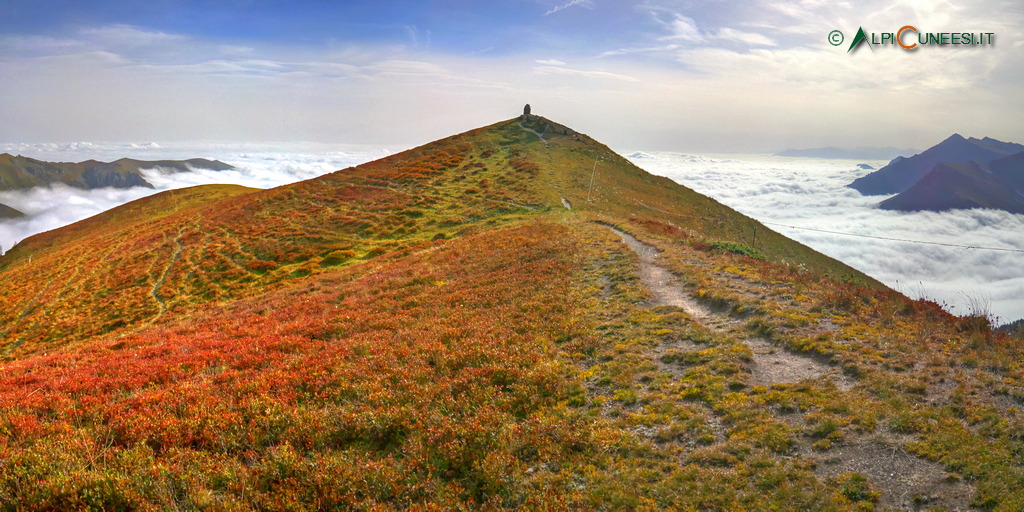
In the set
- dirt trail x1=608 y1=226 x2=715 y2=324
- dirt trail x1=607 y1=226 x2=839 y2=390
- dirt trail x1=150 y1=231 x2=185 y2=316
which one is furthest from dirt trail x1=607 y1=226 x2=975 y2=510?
dirt trail x1=150 y1=231 x2=185 y2=316

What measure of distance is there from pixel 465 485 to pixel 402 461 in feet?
4.28

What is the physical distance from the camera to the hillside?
721 cm

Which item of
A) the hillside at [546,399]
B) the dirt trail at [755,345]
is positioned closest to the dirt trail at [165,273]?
the hillside at [546,399]

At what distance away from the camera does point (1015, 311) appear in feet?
554

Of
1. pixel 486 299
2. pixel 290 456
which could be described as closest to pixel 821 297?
pixel 486 299

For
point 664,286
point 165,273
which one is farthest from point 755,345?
point 165,273

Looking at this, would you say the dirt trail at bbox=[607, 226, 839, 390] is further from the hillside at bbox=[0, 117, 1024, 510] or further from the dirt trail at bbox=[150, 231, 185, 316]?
the dirt trail at bbox=[150, 231, 185, 316]

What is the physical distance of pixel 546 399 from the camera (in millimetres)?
10742

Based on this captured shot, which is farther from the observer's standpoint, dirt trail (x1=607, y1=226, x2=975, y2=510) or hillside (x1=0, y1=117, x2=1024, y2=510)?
hillside (x1=0, y1=117, x2=1024, y2=510)

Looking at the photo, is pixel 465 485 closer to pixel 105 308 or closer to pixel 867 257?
pixel 105 308

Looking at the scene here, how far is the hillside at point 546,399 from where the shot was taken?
7.21 metres

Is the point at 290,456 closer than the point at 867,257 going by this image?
Yes

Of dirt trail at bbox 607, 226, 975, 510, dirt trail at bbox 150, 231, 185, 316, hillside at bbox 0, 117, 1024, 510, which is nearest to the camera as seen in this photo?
dirt trail at bbox 607, 226, 975, 510

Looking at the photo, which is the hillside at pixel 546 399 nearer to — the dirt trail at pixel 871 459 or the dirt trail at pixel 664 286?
the dirt trail at pixel 871 459
